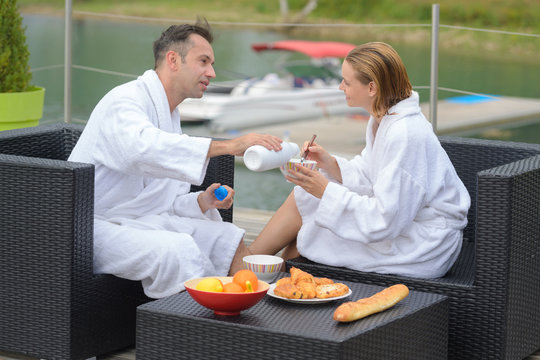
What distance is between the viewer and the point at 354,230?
7.79ft

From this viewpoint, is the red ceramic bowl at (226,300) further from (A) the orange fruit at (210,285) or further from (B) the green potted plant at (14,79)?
(B) the green potted plant at (14,79)

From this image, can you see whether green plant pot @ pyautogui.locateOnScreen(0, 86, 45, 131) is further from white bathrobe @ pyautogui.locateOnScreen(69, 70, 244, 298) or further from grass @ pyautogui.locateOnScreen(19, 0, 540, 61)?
grass @ pyautogui.locateOnScreen(19, 0, 540, 61)

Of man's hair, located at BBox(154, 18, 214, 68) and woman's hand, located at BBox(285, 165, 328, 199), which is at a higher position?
man's hair, located at BBox(154, 18, 214, 68)

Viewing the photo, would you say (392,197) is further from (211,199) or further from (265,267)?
(211,199)

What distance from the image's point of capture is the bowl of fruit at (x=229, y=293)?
1862mm

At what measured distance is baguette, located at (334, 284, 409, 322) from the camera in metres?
1.84

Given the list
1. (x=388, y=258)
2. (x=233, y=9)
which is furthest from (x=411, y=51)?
(x=388, y=258)

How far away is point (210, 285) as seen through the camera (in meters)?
1.91

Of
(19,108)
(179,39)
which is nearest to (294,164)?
(179,39)

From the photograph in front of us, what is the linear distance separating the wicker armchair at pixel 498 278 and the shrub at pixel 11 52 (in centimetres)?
226

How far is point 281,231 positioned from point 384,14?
23.6m

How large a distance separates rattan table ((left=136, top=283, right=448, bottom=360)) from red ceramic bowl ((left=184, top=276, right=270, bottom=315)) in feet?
0.07

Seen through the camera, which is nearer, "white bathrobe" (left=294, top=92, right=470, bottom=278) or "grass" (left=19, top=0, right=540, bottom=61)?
"white bathrobe" (left=294, top=92, right=470, bottom=278)

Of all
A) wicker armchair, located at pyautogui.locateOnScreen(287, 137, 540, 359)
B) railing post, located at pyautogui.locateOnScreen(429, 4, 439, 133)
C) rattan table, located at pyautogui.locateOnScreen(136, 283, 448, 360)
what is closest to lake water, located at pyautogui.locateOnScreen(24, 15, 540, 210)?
railing post, located at pyautogui.locateOnScreen(429, 4, 439, 133)
